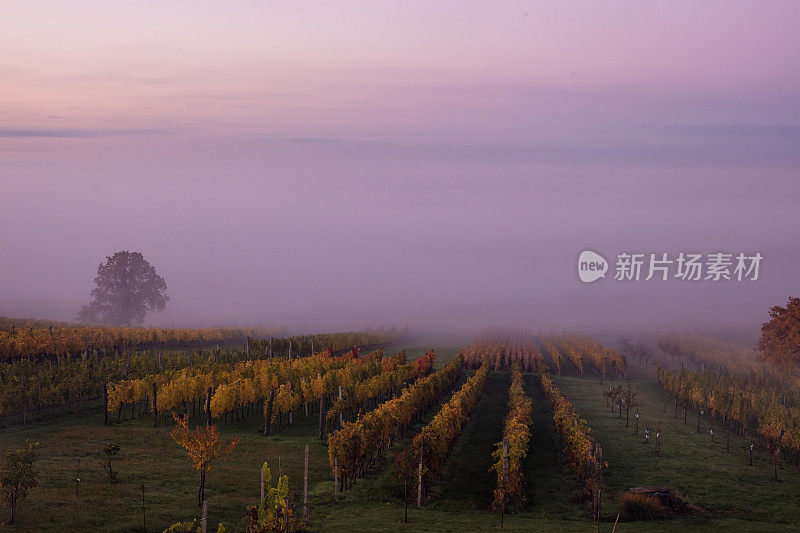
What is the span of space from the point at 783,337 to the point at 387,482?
183 feet

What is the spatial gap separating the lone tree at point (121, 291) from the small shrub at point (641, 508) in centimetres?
12403

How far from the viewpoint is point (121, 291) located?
14025cm

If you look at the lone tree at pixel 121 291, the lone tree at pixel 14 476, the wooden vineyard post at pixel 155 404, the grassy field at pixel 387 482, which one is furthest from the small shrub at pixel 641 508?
the lone tree at pixel 121 291

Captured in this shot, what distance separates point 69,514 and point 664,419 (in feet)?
149

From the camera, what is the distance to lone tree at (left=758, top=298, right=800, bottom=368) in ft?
241

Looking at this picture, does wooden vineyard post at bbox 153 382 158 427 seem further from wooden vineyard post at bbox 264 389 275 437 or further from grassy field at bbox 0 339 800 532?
wooden vineyard post at bbox 264 389 275 437

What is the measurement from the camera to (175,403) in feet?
161

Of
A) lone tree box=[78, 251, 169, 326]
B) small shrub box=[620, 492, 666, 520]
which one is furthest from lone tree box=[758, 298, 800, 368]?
lone tree box=[78, 251, 169, 326]

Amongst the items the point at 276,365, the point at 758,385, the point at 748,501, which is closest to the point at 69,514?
the point at 748,501

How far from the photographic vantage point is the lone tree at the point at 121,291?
459ft

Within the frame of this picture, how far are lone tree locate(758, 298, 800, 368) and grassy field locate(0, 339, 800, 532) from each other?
86.8 feet

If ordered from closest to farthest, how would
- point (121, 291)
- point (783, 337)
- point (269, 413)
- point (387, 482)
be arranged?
point (387, 482)
point (269, 413)
point (783, 337)
point (121, 291)

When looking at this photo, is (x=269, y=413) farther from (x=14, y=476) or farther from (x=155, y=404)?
(x=14, y=476)

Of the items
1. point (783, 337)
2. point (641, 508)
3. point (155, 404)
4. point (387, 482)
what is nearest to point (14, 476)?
point (387, 482)
